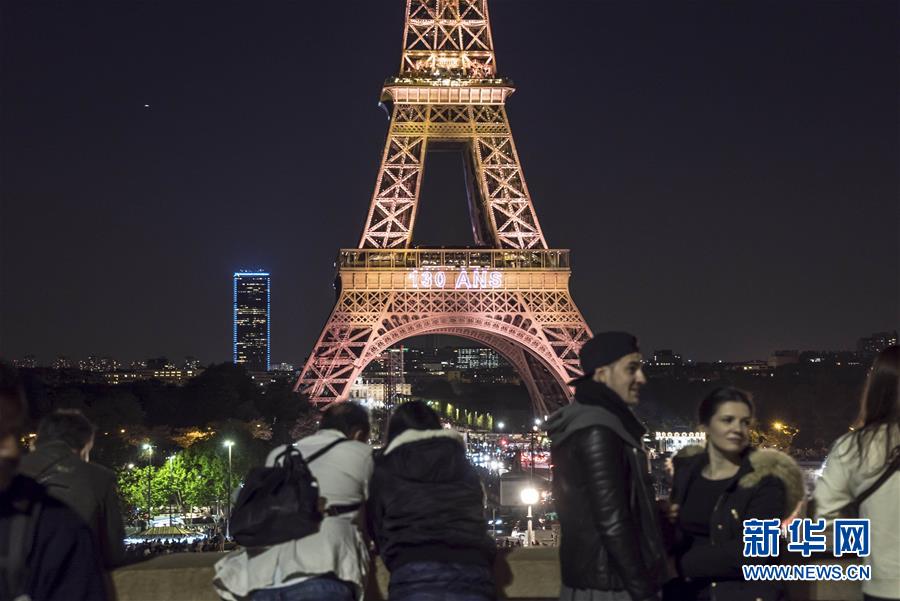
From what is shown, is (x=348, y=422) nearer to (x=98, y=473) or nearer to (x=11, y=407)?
(x=98, y=473)

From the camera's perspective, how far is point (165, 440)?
211ft

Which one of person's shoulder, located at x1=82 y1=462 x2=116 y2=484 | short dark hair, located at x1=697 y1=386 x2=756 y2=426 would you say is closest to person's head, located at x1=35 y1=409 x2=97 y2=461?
person's shoulder, located at x1=82 y1=462 x2=116 y2=484

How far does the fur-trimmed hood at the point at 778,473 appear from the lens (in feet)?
23.7

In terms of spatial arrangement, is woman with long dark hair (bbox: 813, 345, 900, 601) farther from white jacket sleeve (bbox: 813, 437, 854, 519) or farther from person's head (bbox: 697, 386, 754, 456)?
person's head (bbox: 697, 386, 754, 456)

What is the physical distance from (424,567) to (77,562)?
2.42 meters

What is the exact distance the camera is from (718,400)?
7625 millimetres

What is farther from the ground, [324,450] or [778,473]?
[324,450]

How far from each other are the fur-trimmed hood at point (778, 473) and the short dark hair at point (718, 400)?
0.35 metres

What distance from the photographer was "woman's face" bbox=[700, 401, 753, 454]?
7445 mm

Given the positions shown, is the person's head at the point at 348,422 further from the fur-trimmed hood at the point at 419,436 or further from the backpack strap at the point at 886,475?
the backpack strap at the point at 886,475

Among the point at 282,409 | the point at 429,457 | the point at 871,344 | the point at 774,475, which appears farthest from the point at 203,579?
the point at 871,344

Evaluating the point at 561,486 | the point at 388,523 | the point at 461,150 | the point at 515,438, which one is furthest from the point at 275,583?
the point at 515,438

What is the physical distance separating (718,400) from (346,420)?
7.64 ft

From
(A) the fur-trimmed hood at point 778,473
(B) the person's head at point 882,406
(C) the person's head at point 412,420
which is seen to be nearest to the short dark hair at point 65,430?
(C) the person's head at point 412,420
